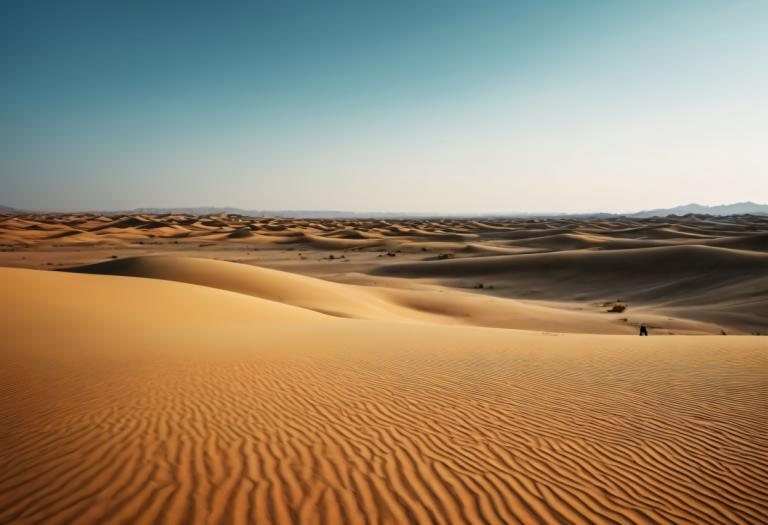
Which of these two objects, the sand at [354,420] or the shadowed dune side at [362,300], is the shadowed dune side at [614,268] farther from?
the sand at [354,420]

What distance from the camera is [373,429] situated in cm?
539

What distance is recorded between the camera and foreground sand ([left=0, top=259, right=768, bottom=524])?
3.82 meters

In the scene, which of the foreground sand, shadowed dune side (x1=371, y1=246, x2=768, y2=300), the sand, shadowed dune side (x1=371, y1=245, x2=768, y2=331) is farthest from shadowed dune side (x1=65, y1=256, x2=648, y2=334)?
shadowed dune side (x1=371, y1=246, x2=768, y2=300)

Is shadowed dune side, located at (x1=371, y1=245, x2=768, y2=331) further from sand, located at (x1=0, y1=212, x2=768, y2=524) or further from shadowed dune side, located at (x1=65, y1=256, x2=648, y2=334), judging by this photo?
sand, located at (x1=0, y1=212, x2=768, y2=524)

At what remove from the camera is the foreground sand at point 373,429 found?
3820mm

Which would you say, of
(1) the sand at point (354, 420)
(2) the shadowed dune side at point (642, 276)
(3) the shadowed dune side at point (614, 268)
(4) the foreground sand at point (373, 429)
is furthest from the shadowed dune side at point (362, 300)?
(3) the shadowed dune side at point (614, 268)

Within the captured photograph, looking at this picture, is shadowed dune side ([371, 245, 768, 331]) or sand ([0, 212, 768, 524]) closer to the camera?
sand ([0, 212, 768, 524])

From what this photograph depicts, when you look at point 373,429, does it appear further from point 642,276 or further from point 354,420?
point 642,276

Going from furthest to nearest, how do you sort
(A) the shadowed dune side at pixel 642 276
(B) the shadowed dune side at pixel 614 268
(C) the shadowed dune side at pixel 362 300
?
(B) the shadowed dune side at pixel 614 268
(A) the shadowed dune side at pixel 642 276
(C) the shadowed dune side at pixel 362 300

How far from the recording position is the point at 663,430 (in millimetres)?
5484

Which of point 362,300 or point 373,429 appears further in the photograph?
point 362,300

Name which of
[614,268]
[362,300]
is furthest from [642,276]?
[362,300]

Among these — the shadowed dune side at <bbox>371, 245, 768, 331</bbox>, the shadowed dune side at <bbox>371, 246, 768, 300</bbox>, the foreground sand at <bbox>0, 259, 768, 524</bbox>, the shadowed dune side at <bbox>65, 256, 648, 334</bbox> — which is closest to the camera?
the foreground sand at <bbox>0, 259, 768, 524</bbox>

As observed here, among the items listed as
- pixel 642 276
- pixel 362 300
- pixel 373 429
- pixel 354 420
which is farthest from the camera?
pixel 642 276
